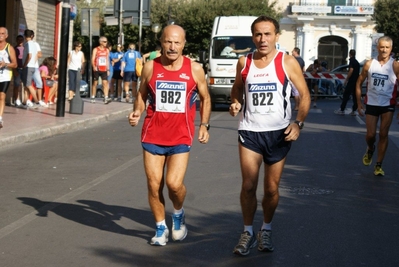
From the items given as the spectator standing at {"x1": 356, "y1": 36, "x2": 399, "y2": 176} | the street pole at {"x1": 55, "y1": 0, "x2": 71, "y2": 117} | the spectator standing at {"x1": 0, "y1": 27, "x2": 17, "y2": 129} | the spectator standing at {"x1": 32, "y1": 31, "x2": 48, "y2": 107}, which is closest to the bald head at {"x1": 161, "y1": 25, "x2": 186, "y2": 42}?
the spectator standing at {"x1": 356, "y1": 36, "x2": 399, "y2": 176}

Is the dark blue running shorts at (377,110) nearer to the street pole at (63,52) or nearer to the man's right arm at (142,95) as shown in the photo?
the man's right arm at (142,95)

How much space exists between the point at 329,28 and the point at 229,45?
148 ft

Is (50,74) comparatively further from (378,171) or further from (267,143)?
(267,143)

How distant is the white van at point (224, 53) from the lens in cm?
2417

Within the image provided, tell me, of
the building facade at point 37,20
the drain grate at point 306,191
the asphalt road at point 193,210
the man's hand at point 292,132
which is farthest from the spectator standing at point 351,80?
the man's hand at point 292,132

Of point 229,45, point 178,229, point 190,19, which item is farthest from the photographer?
point 190,19

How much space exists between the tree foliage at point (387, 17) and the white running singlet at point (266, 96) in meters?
57.2

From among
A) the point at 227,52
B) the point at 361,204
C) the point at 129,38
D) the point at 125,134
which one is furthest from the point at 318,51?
the point at 361,204

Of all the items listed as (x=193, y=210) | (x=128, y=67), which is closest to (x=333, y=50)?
(x=128, y=67)

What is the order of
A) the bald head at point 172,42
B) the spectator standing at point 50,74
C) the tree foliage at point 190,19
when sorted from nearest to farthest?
the bald head at point 172,42, the spectator standing at point 50,74, the tree foliage at point 190,19

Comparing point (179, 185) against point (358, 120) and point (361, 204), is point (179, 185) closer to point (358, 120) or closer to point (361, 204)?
point (361, 204)

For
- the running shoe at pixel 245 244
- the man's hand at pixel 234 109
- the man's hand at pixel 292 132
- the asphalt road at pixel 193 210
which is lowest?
the asphalt road at pixel 193 210

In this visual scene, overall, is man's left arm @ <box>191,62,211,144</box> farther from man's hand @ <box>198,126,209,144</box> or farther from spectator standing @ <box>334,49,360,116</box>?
spectator standing @ <box>334,49,360,116</box>

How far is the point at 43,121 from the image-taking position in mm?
17453
